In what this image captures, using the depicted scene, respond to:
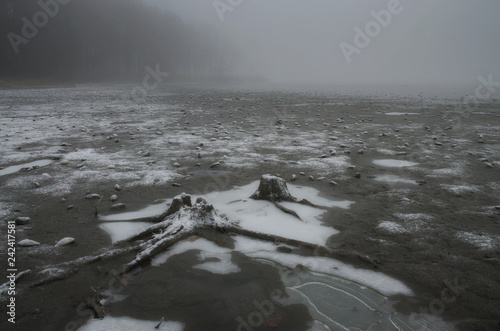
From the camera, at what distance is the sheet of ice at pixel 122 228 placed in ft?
15.7

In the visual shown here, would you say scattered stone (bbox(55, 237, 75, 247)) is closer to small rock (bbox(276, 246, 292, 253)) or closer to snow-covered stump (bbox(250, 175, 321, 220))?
small rock (bbox(276, 246, 292, 253))

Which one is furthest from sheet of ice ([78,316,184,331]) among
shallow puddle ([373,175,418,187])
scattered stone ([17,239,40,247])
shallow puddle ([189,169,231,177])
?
shallow puddle ([373,175,418,187])

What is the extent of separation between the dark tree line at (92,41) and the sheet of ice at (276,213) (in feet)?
233

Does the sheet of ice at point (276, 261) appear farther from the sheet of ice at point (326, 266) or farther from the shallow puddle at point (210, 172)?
the shallow puddle at point (210, 172)

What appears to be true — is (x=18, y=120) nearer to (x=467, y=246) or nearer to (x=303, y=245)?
(x=303, y=245)

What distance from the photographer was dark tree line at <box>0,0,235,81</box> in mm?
69125

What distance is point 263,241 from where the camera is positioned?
15.4ft

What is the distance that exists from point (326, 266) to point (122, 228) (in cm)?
312

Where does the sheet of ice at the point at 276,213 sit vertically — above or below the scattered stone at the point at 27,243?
above

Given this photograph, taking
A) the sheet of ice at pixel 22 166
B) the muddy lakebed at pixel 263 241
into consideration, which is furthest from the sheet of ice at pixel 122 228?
the sheet of ice at pixel 22 166

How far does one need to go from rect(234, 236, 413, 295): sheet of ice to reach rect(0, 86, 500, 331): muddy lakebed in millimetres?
19

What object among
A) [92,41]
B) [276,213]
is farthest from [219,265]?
[92,41]

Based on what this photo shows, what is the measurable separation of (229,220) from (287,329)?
2441mm

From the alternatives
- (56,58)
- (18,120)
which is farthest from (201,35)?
(18,120)
